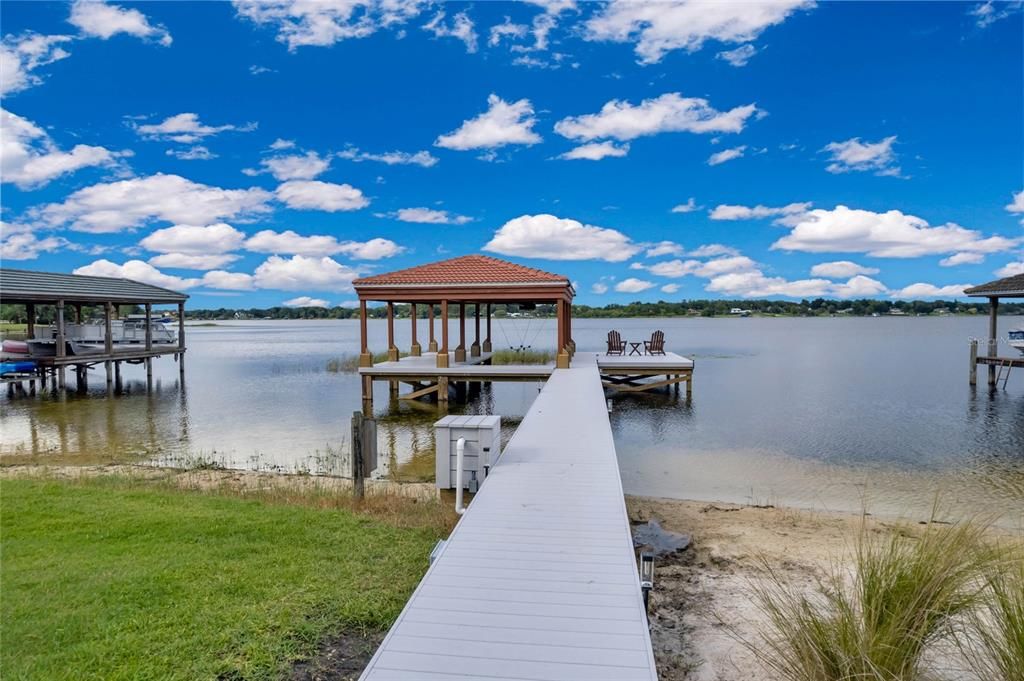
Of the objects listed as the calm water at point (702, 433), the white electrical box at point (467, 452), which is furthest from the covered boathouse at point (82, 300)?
the white electrical box at point (467, 452)

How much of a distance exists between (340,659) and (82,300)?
77.6 ft

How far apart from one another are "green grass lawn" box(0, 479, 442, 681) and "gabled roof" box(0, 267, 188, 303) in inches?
641

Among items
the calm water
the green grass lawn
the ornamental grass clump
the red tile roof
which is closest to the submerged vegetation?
the ornamental grass clump

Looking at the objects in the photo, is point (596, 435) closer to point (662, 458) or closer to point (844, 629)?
point (662, 458)

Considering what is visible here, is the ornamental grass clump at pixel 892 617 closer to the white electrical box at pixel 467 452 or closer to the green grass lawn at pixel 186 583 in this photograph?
the green grass lawn at pixel 186 583

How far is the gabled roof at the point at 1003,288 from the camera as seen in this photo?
66.0ft

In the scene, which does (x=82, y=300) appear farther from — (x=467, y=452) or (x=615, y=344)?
(x=467, y=452)

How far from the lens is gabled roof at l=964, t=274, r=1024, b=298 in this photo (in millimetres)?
20102

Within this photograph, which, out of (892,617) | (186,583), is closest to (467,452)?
(186,583)

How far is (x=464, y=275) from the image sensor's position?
17.9 metres

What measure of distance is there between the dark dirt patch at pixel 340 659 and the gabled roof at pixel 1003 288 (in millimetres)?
23773

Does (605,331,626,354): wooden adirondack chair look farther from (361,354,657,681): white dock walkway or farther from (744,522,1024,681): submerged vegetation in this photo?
(744,522,1024,681): submerged vegetation

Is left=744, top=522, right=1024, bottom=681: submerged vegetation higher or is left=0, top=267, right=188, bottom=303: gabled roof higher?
left=0, top=267, right=188, bottom=303: gabled roof

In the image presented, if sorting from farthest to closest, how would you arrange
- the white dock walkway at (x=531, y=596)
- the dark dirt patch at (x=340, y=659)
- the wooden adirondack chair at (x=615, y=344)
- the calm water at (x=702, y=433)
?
the wooden adirondack chair at (x=615, y=344), the calm water at (x=702, y=433), the dark dirt patch at (x=340, y=659), the white dock walkway at (x=531, y=596)
